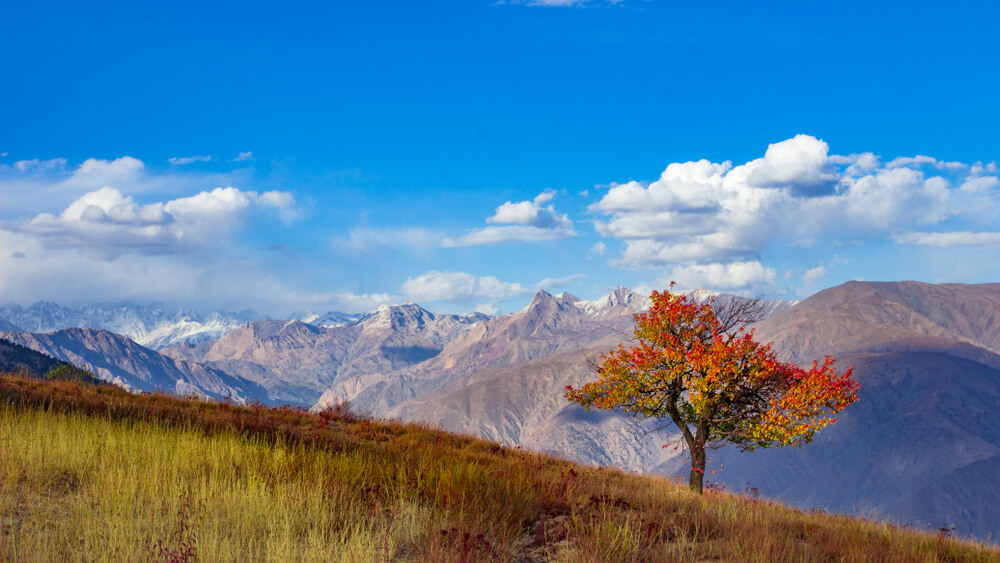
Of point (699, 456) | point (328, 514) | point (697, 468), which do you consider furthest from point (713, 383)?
point (328, 514)

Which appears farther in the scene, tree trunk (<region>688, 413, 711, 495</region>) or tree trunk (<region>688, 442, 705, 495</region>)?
tree trunk (<region>688, 413, 711, 495</region>)

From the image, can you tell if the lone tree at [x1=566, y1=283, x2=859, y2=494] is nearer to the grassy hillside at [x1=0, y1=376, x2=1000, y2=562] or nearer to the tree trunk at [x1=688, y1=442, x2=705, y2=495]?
the tree trunk at [x1=688, y1=442, x2=705, y2=495]

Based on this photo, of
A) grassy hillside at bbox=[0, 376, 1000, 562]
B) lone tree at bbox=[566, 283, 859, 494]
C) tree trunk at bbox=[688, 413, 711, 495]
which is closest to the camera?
grassy hillside at bbox=[0, 376, 1000, 562]

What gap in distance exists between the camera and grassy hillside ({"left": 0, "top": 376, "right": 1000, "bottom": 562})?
7.52 meters

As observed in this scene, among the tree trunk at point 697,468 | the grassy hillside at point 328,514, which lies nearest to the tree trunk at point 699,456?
the tree trunk at point 697,468

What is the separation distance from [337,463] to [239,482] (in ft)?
6.00

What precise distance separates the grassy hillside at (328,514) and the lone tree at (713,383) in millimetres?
9512

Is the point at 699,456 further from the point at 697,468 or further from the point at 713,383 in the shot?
the point at 713,383

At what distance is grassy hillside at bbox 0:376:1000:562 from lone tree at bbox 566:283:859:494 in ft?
31.2

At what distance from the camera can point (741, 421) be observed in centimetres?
2417

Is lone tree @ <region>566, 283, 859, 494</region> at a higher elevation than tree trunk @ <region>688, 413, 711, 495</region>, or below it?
higher

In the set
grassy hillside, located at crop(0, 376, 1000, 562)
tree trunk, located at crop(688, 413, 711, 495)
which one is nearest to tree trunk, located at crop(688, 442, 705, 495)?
tree trunk, located at crop(688, 413, 711, 495)

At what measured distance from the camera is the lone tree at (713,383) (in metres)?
22.3

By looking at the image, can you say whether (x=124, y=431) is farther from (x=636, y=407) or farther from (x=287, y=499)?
(x=636, y=407)
